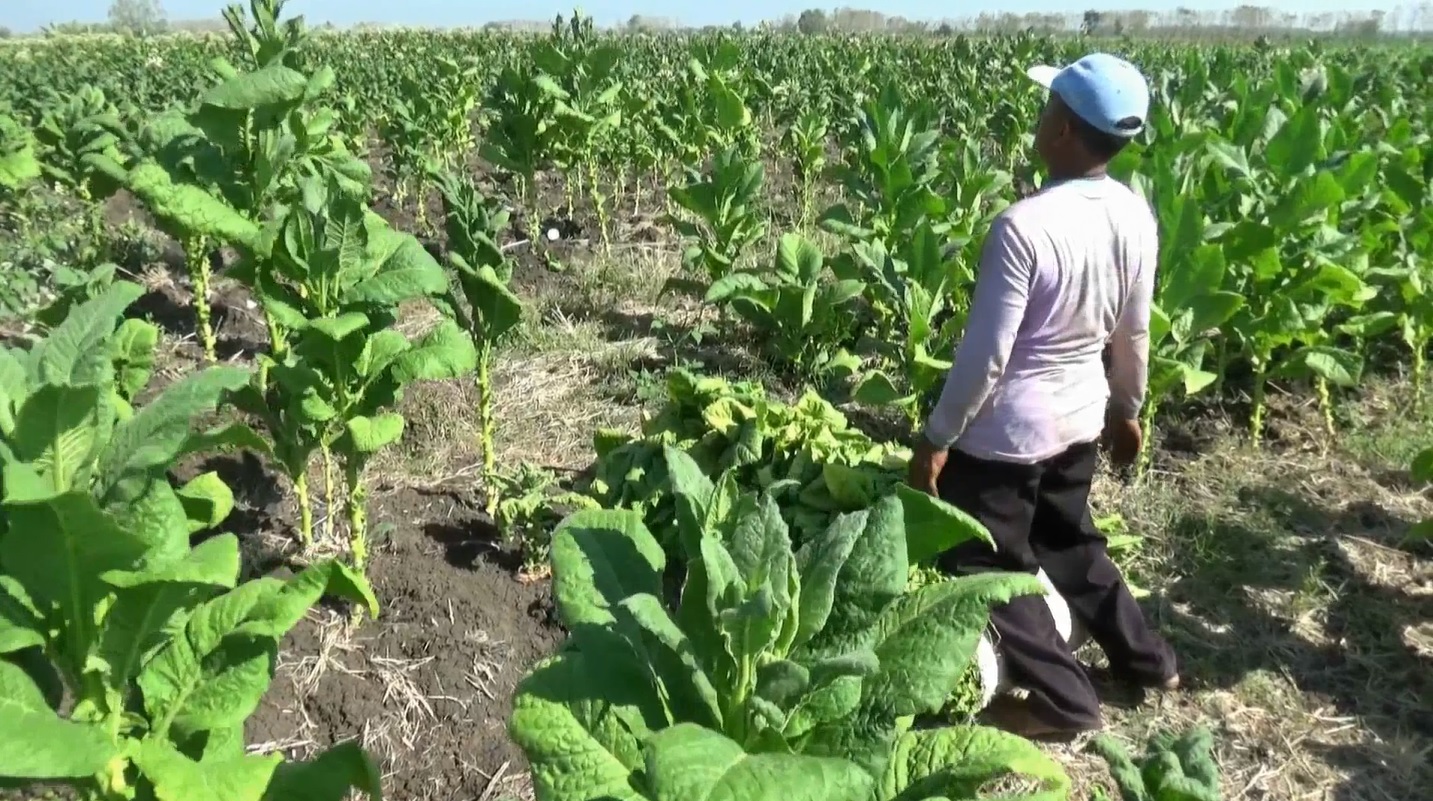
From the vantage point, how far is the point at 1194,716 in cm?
348

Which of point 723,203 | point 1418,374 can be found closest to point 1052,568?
point 1418,374

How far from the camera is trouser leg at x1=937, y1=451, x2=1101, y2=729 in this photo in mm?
3246

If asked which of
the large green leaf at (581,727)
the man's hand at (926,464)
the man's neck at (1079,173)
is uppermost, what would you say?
the man's neck at (1079,173)

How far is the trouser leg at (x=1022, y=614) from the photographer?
3246mm

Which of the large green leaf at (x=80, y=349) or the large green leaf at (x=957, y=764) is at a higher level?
the large green leaf at (x=80, y=349)

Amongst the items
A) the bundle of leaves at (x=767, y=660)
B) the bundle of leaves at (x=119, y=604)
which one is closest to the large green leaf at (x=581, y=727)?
the bundle of leaves at (x=767, y=660)

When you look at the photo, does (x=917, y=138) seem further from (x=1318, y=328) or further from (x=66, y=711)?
(x=66, y=711)

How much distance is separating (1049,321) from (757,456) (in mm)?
1247

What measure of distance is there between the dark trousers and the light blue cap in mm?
1003

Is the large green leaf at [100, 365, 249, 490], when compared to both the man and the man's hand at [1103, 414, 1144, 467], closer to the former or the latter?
the man

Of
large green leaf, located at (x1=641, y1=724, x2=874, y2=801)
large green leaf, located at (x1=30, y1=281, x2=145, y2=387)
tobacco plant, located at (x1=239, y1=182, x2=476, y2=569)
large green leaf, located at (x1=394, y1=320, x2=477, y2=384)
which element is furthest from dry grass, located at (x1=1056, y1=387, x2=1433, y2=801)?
large green leaf, located at (x1=30, y1=281, x2=145, y2=387)

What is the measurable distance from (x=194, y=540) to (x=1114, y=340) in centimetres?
321

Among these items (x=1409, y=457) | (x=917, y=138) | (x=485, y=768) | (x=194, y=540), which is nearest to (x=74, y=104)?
(x=194, y=540)

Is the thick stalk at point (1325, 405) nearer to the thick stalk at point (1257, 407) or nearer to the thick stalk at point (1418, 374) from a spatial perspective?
the thick stalk at point (1257, 407)
